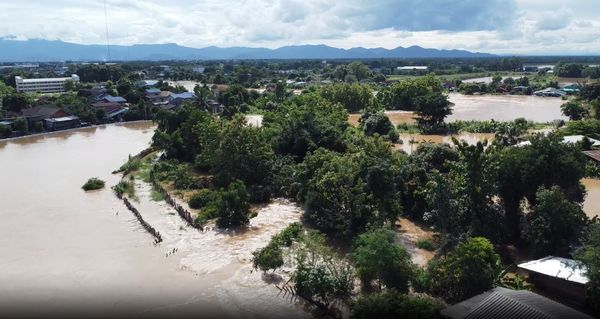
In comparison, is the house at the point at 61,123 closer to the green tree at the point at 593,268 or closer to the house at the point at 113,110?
the house at the point at 113,110

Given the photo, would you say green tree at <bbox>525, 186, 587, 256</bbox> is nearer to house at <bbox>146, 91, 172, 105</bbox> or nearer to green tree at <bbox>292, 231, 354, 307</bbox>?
green tree at <bbox>292, 231, 354, 307</bbox>

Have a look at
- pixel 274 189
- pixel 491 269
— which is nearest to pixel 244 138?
pixel 274 189

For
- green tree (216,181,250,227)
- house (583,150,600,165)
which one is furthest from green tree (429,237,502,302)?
house (583,150,600,165)

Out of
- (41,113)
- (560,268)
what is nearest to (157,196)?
(560,268)

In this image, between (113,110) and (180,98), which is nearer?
(113,110)

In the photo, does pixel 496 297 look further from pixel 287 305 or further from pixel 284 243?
pixel 284 243

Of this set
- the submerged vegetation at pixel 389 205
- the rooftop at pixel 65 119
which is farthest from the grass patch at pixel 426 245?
the rooftop at pixel 65 119

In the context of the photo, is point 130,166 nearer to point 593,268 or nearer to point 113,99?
point 593,268
